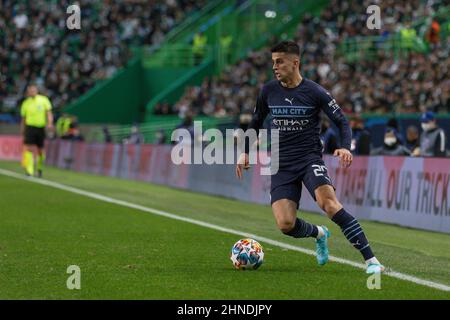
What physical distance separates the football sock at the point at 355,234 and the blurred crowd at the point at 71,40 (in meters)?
41.1

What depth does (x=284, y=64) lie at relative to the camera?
10.5 m

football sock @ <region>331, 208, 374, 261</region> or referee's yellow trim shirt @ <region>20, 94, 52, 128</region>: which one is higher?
referee's yellow trim shirt @ <region>20, 94, 52, 128</region>

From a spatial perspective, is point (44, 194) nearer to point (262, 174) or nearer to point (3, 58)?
point (262, 174)

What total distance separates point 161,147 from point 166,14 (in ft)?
78.1

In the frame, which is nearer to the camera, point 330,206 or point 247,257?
point 330,206

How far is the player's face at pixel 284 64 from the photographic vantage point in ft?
34.3

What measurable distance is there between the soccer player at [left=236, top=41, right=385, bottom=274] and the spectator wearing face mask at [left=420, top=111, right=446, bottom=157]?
943 cm

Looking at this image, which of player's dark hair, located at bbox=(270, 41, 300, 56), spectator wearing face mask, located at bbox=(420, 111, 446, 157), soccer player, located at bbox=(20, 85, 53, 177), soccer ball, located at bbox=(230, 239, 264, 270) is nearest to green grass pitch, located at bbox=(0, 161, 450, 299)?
soccer ball, located at bbox=(230, 239, 264, 270)

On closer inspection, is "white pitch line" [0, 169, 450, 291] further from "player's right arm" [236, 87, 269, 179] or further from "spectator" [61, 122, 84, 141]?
"spectator" [61, 122, 84, 141]

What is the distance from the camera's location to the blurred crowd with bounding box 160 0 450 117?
30.3 meters

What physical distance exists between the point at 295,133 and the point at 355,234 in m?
1.24

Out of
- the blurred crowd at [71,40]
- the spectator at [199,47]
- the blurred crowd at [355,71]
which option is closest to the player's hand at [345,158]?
the blurred crowd at [355,71]

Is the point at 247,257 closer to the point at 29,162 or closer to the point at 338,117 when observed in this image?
the point at 338,117

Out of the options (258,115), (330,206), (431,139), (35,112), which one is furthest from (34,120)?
(330,206)
